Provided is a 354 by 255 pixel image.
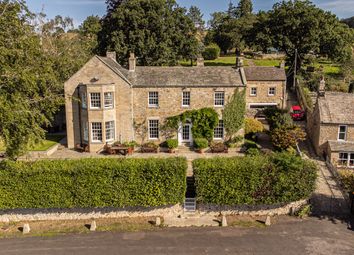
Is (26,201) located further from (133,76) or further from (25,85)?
(133,76)

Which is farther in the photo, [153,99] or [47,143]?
[47,143]

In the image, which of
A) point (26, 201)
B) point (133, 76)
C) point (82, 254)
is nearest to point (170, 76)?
point (133, 76)

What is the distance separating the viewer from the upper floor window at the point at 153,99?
33719mm

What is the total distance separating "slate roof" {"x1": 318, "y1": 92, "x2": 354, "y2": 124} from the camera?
1201 inches

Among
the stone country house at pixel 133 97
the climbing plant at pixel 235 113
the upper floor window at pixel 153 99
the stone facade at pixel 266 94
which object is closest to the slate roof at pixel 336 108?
the climbing plant at pixel 235 113

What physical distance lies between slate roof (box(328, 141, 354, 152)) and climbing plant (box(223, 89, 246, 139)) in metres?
8.89

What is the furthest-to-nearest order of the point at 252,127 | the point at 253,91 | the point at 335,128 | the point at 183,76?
the point at 253,91
the point at 252,127
the point at 183,76
the point at 335,128

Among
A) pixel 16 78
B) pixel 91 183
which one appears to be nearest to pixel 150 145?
pixel 91 183

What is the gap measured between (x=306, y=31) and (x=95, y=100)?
1549 inches

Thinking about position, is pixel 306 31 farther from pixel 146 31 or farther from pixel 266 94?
pixel 146 31

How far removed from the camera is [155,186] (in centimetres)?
2053

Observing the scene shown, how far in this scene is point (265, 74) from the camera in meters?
46.1

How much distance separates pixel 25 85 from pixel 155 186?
10.4 metres

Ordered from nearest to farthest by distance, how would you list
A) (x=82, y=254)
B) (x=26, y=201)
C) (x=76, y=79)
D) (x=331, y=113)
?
1. (x=82, y=254)
2. (x=26, y=201)
3. (x=331, y=113)
4. (x=76, y=79)
